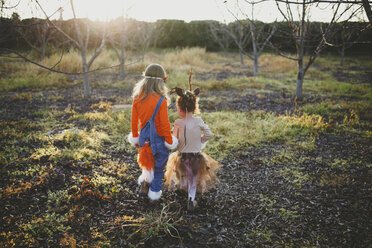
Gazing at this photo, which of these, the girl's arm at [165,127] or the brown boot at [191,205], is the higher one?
the girl's arm at [165,127]

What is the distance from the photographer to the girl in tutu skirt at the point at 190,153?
245 cm

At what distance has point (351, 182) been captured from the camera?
306 cm

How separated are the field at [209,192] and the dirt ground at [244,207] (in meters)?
0.01

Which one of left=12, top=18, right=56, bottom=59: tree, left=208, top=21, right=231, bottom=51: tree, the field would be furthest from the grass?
left=208, top=21, right=231, bottom=51: tree

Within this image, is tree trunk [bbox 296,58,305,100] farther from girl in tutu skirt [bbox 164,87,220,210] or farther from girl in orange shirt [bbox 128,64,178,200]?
girl in orange shirt [bbox 128,64,178,200]

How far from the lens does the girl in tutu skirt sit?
2.45 meters

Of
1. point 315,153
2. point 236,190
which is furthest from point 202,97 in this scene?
point 236,190

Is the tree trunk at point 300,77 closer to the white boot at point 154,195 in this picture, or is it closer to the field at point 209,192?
the field at point 209,192

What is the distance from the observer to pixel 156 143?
8.13ft

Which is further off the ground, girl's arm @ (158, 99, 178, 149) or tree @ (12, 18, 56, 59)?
tree @ (12, 18, 56, 59)

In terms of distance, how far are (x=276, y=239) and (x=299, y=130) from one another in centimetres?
336

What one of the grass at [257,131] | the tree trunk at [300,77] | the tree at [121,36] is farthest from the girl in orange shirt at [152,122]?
the tree at [121,36]

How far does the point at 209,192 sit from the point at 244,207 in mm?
526

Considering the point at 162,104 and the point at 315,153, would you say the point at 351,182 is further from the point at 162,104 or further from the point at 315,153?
the point at 162,104
